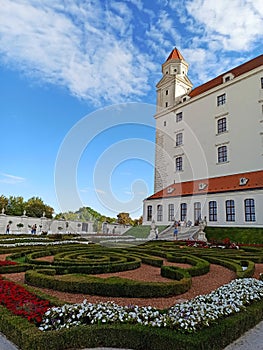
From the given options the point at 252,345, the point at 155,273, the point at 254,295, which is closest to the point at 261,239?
Answer: the point at 155,273

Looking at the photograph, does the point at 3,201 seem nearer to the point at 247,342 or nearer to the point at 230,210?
the point at 230,210

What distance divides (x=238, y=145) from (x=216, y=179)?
13.5 feet

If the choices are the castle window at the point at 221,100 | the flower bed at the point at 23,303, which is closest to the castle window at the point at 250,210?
the castle window at the point at 221,100

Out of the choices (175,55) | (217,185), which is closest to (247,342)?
(217,185)

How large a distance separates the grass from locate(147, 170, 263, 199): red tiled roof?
138 inches

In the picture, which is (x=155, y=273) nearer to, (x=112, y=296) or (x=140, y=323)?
(x=112, y=296)

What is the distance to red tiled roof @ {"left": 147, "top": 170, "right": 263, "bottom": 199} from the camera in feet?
75.3

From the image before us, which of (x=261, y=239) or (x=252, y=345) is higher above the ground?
(x=261, y=239)

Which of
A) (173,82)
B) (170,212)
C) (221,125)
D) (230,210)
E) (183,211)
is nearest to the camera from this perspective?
(230,210)

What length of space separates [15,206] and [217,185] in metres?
43.0

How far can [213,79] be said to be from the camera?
34438mm

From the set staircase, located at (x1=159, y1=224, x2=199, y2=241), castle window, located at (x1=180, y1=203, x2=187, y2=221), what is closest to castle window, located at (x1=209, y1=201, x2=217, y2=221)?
staircase, located at (x1=159, y1=224, x2=199, y2=241)

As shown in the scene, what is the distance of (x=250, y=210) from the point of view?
2202 centimetres

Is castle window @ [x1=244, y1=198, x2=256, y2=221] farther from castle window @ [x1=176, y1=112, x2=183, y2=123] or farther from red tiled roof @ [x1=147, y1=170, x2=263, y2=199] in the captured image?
castle window @ [x1=176, y1=112, x2=183, y2=123]
